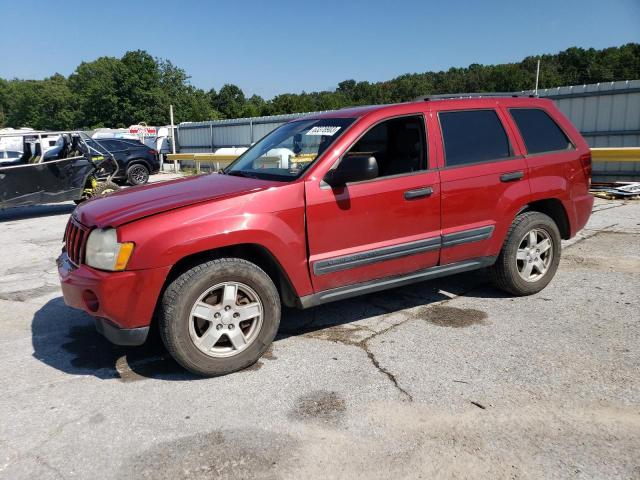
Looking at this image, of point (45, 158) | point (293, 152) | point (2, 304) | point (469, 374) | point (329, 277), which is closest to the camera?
point (469, 374)

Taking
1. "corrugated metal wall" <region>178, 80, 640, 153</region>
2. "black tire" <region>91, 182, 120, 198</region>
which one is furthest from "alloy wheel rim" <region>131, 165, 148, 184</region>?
"corrugated metal wall" <region>178, 80, 640, 153</region>

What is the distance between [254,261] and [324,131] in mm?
1205

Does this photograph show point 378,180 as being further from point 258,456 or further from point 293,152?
point 258,456

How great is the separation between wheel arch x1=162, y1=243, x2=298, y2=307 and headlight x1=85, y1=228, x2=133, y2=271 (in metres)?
0.31

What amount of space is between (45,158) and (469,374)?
395 inches

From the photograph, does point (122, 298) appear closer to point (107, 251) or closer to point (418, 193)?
point (107, 251)

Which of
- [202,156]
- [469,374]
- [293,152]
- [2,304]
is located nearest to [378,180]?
[293,152]

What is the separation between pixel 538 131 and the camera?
4.76 metres

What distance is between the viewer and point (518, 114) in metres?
4.71

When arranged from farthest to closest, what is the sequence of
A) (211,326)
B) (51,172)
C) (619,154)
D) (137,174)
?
(137,174) → (619,154) → (51,172) → (211,326)

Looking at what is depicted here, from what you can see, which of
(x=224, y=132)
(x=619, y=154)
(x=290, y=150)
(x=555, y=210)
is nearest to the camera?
(x=290, y=150)

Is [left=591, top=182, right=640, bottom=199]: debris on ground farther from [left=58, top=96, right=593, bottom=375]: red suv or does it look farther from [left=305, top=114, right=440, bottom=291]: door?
[left=305, top=114, right=440, bottom=291]: door

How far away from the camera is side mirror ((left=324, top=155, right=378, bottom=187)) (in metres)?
3.59

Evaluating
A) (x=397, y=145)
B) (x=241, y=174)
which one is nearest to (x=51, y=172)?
(x=241, y=174)
